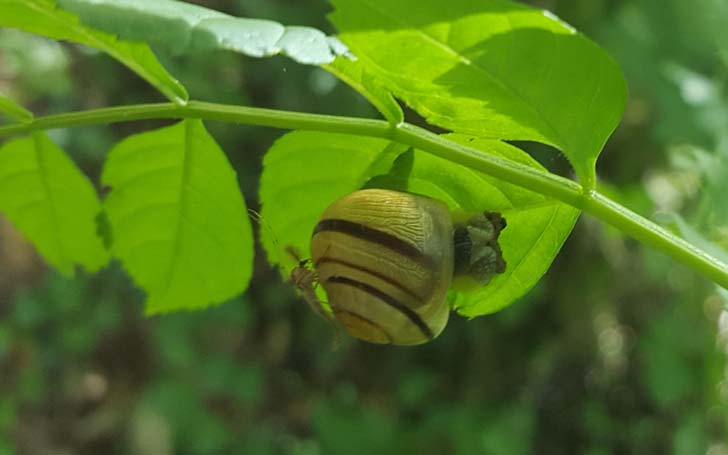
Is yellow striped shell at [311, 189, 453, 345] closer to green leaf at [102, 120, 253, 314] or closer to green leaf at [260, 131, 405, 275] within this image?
green leaf at [260, 131, 405, 275]

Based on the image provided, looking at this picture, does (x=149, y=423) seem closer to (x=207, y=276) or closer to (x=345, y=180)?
(x=207, y=276)

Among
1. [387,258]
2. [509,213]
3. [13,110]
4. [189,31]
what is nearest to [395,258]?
[387,258]

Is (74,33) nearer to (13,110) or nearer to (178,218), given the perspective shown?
(13,110)

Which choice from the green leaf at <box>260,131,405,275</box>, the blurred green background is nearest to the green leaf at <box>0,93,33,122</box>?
the green leaf at <box>260,131,405,275</box>

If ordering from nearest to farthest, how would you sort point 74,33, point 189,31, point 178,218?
point 189,31 < point 74,33 < point 178,218

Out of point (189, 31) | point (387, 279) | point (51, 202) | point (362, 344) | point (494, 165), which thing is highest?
point (189, 31)

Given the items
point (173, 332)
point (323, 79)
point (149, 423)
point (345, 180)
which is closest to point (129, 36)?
point (345, 180)
